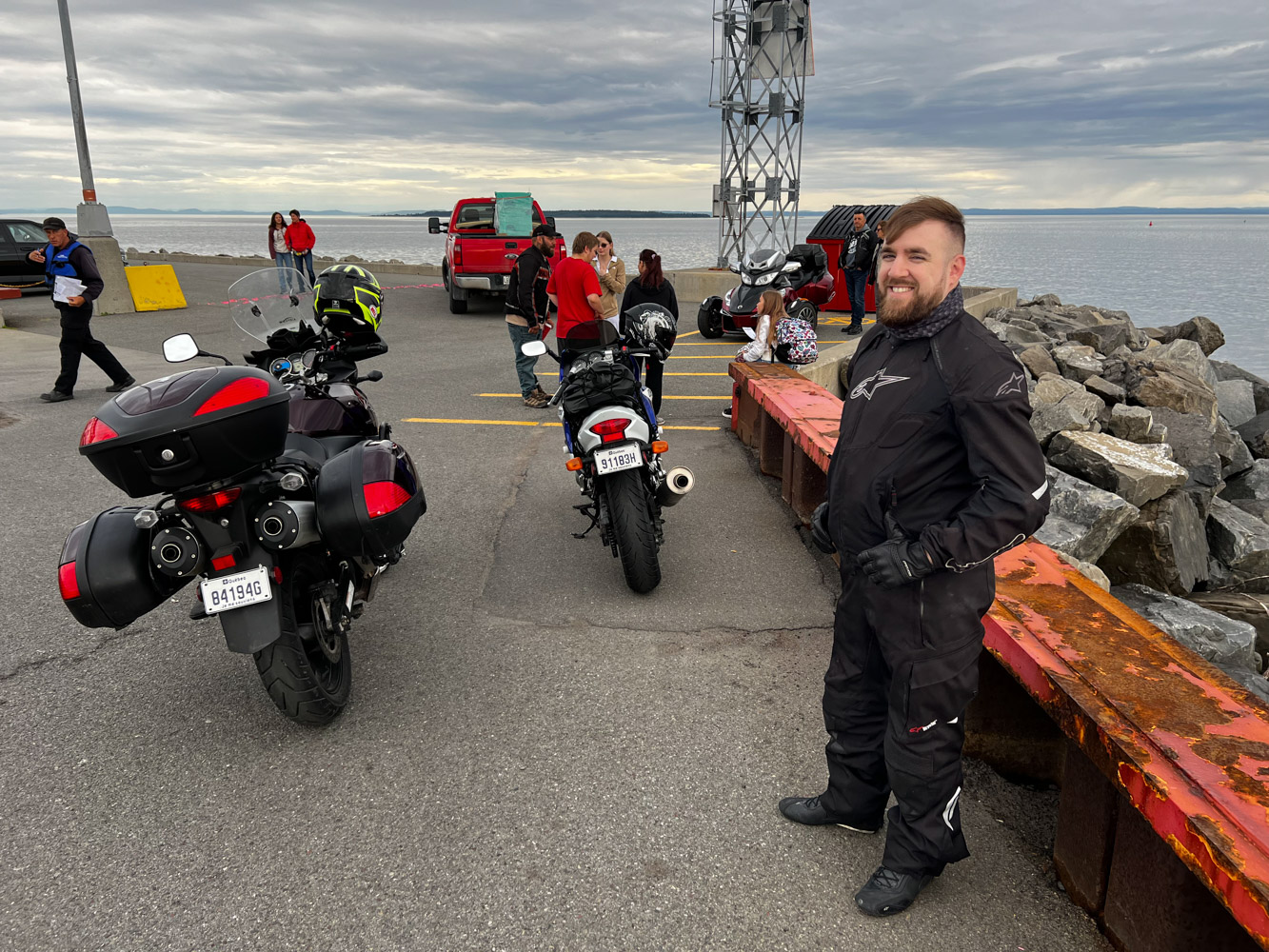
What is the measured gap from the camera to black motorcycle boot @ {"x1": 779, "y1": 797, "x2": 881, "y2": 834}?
2.82 meters

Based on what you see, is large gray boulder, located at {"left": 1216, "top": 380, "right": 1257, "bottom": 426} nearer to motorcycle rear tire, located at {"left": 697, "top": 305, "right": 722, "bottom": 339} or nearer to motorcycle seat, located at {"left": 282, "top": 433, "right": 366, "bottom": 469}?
motorcycle rear tire, located at {"left": 697, "top": 305, "right": 722, "bottom": 339}

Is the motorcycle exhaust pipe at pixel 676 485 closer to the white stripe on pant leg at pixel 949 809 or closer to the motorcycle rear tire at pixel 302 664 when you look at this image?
the motorcycle rear tire at pixel 302 664

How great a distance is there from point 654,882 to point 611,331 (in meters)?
3.43

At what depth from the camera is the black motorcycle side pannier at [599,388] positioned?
183 inches

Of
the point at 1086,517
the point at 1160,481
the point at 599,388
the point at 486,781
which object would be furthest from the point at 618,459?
the point at 1160,481

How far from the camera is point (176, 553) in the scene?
2.98 metres

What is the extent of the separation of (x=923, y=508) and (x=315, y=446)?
280 cm

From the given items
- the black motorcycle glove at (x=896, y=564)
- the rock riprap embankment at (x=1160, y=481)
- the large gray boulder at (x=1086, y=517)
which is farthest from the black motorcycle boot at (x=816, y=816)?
the large gray boulder at (x=1086, y=517)

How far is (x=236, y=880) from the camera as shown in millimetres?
2658

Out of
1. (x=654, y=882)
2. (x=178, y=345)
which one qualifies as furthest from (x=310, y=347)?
(x=654, y=882)

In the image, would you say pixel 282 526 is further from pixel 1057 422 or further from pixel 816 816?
pixel 1057 422

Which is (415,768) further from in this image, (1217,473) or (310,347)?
(1217,473)

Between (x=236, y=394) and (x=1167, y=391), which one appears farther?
(x=1167, y=391)

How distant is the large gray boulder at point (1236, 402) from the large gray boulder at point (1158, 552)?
788 cm
